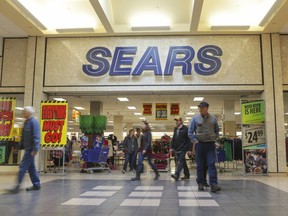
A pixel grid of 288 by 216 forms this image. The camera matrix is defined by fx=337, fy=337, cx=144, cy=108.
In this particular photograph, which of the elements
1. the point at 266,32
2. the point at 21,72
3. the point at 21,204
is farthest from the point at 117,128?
the point at 21,204

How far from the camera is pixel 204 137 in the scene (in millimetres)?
6254

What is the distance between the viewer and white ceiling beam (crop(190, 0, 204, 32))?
8372 millimetres

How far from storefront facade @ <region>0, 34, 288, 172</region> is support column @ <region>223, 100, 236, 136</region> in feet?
20.1

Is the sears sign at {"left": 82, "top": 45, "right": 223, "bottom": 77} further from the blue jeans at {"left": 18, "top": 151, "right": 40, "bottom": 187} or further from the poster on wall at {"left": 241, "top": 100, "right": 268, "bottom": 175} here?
the blue jeans at {"left": 18, "top": 151, "right": 40, "bottom": 187}

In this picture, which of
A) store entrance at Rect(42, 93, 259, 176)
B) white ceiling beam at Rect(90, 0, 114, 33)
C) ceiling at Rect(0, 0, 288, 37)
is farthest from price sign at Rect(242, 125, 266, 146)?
white ceiling beam at Rect(90, 0, 114, 33)

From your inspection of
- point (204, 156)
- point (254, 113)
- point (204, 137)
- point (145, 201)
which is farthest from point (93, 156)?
point (145, 201)

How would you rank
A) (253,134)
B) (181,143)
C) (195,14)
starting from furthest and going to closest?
(253,134) → (195,14) → (181,143)

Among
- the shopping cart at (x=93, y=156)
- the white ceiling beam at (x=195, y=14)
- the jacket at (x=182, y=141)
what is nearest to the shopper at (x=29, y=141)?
the jacket at (x=182, y=141)

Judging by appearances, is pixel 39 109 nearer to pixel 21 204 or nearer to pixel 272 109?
pixel 21 204

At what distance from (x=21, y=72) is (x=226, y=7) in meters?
6.74

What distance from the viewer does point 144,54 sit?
1068 centimetres

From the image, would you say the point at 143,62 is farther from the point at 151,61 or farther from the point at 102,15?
the point at 102,15

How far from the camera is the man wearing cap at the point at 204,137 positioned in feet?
20.5

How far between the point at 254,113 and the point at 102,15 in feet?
17.4
